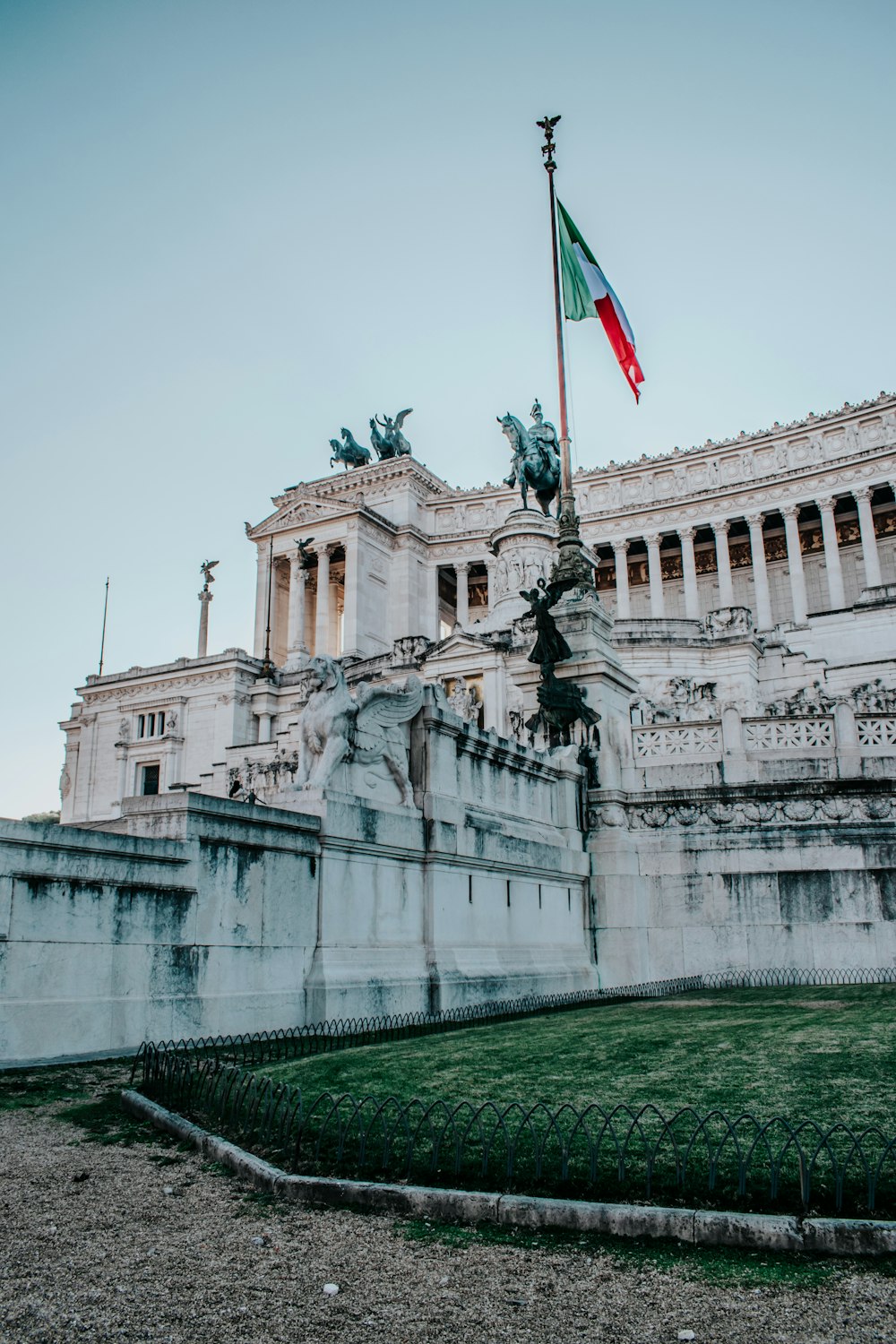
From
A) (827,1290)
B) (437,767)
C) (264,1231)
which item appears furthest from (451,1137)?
(437,767)

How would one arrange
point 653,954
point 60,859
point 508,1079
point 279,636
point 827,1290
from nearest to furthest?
point 827,1290 < point 508,1079 < point 60,859 < point 653,954 < point 279,636

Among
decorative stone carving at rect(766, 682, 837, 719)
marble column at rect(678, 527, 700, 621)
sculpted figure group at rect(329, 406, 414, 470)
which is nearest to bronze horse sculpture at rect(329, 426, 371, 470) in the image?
sculpted figure group at rect(329, 406, 414, 470)

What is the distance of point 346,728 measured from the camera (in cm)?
1384

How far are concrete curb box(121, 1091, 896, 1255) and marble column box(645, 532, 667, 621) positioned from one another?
2921 inches

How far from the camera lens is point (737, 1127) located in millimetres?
6602

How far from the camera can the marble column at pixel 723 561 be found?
248ft

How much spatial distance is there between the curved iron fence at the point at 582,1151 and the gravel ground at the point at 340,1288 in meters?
0.56

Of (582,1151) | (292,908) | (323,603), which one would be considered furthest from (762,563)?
(582,1151)

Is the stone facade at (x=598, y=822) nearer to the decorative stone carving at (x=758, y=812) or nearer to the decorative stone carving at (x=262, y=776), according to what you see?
the decorative stone carving at (x=758, y=812)

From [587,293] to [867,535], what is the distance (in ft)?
165

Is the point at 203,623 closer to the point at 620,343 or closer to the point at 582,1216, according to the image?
the point at 620,343

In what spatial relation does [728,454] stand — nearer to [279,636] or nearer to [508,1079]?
[279,636]

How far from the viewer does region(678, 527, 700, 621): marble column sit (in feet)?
254

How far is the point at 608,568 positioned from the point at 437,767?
71.1m
